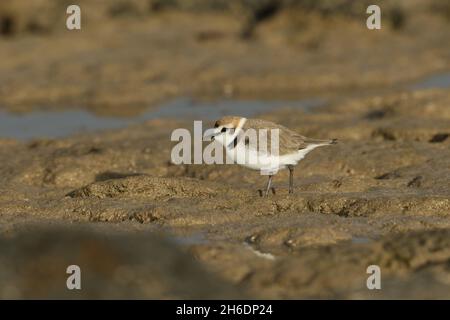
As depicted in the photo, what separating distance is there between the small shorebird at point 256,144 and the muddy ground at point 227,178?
407 millimetres

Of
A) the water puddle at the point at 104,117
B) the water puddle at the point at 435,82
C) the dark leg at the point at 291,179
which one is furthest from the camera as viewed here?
the water puddle at the point at 435,82

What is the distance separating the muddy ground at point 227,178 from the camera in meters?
7.32

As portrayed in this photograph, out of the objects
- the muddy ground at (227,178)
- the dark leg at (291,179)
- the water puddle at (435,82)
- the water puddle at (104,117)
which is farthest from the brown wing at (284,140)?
the water puddle at (435,82)

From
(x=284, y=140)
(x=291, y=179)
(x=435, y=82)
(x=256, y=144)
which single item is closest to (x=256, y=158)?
(x=256, y=144)

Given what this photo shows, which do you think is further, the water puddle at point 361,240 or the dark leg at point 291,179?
the dark leg at point 291,179

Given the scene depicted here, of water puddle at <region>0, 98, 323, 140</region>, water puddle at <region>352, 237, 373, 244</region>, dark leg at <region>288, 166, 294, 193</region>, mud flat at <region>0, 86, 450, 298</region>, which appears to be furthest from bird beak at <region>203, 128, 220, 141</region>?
water puddle at <region>0, 98, 323, 140</region>

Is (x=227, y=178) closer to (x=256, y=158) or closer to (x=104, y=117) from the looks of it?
(x=256, y=158)

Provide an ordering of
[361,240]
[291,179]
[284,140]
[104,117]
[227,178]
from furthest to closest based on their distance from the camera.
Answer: [104,117] → [227,178] → [291,179] → [284,140] → [361,240]

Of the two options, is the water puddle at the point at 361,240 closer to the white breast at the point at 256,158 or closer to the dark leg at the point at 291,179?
the white breast at the point at 256,158

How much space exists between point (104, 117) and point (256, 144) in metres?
8.24

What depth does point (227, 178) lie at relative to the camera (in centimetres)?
1159

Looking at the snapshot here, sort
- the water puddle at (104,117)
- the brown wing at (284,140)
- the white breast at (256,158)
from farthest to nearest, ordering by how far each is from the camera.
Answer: the water puddle at (104,117)
the brown wing at (284,140)
the white breast at (256,158)

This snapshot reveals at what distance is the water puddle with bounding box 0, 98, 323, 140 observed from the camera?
53.2 feet
